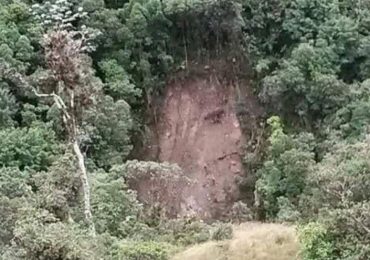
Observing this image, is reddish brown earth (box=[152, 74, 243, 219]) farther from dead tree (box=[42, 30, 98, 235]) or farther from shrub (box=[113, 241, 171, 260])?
shrub (box=[113, 241, 171, 260])

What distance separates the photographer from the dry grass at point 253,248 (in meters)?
13.1

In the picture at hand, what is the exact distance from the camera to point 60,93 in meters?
16.5

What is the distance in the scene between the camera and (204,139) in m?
24.1

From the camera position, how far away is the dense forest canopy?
15352 mm

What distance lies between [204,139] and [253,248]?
35.7 ft

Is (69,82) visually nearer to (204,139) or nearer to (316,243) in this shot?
(316,243)

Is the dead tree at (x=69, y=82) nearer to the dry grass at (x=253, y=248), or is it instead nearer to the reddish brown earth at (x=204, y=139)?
the dry grass at (x=253, y=248)

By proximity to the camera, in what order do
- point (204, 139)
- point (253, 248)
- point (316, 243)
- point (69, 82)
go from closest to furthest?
point (316, 243), point (253, 248), point (69, 82), point (204, 139)

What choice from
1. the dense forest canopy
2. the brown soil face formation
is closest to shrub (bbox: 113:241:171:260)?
the dense forest canopy

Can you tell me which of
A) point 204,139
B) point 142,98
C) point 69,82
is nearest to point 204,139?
point 204,139

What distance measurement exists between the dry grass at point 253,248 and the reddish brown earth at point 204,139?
878 cm

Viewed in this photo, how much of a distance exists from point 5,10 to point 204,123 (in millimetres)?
6161

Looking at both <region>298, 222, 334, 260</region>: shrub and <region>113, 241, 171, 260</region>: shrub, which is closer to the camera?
<region>298, 222, 334, 260</region>: shrub

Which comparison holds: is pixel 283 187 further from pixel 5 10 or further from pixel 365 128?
pixel 5 10
